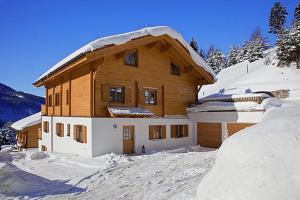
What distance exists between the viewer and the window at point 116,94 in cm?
1762

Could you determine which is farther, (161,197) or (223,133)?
(223,133)

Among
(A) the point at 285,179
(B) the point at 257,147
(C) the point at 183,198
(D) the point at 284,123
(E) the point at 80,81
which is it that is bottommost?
(C) the point at 183,198

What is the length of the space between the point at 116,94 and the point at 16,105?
423ft

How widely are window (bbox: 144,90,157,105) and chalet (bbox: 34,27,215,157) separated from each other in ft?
0.19

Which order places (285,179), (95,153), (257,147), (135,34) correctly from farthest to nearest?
(135,34), (95,153), (257,147), (285,179)

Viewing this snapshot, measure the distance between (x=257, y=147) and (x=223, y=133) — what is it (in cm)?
1531

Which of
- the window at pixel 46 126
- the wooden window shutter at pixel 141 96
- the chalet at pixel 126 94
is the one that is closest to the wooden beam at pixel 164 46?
the chalet at pixel 126 94

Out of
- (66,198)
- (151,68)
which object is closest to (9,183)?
(66,198)

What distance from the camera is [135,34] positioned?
1747 centimetres

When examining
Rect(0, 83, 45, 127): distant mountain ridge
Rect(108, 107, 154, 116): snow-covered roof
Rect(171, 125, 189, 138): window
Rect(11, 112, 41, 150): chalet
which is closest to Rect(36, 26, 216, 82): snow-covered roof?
Rect(108, 107, 154, 116): snow-covered roof

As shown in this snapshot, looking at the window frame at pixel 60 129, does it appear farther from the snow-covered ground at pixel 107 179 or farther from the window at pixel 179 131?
the window at pixel 179 131

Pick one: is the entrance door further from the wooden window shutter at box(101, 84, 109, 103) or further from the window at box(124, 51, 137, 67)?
the window at box(124, 51, 137, 67)

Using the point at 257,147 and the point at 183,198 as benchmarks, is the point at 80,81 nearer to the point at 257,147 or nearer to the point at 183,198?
the point at 183,198

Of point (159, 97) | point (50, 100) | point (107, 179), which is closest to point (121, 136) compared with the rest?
point (159, 97)
